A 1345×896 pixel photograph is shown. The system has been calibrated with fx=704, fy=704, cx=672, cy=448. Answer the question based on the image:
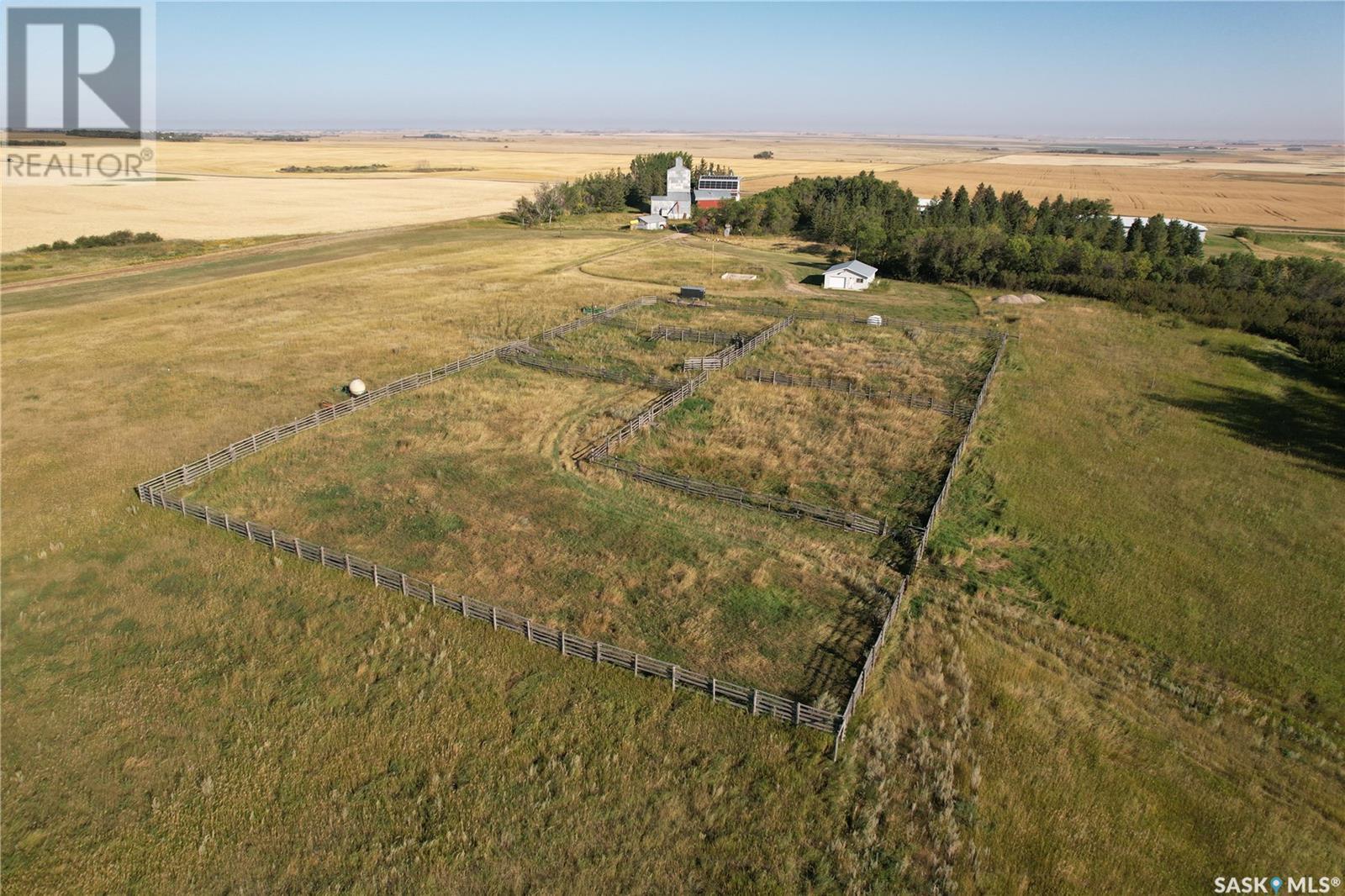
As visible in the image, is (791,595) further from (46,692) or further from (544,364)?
(544,364)

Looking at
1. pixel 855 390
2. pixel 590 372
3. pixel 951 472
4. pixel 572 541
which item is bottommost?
pixel 572 541

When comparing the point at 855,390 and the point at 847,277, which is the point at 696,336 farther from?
the point at 847,277

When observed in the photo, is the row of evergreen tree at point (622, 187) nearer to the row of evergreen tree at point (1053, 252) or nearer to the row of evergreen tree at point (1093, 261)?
the row of evergreen tree at point (1053, 252)

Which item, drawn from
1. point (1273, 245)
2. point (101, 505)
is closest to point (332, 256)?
point (101, 505)

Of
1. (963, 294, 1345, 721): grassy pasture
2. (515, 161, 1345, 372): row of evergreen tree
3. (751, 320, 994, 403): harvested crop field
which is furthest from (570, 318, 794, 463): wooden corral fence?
(515, 161, 1345, 372): row of evergreen tree

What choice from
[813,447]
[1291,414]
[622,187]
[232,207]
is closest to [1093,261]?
[1291,414]

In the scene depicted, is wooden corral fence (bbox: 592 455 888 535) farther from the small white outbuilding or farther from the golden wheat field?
the golden wheat field

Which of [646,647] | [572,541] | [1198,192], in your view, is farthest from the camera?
[1198,192]
